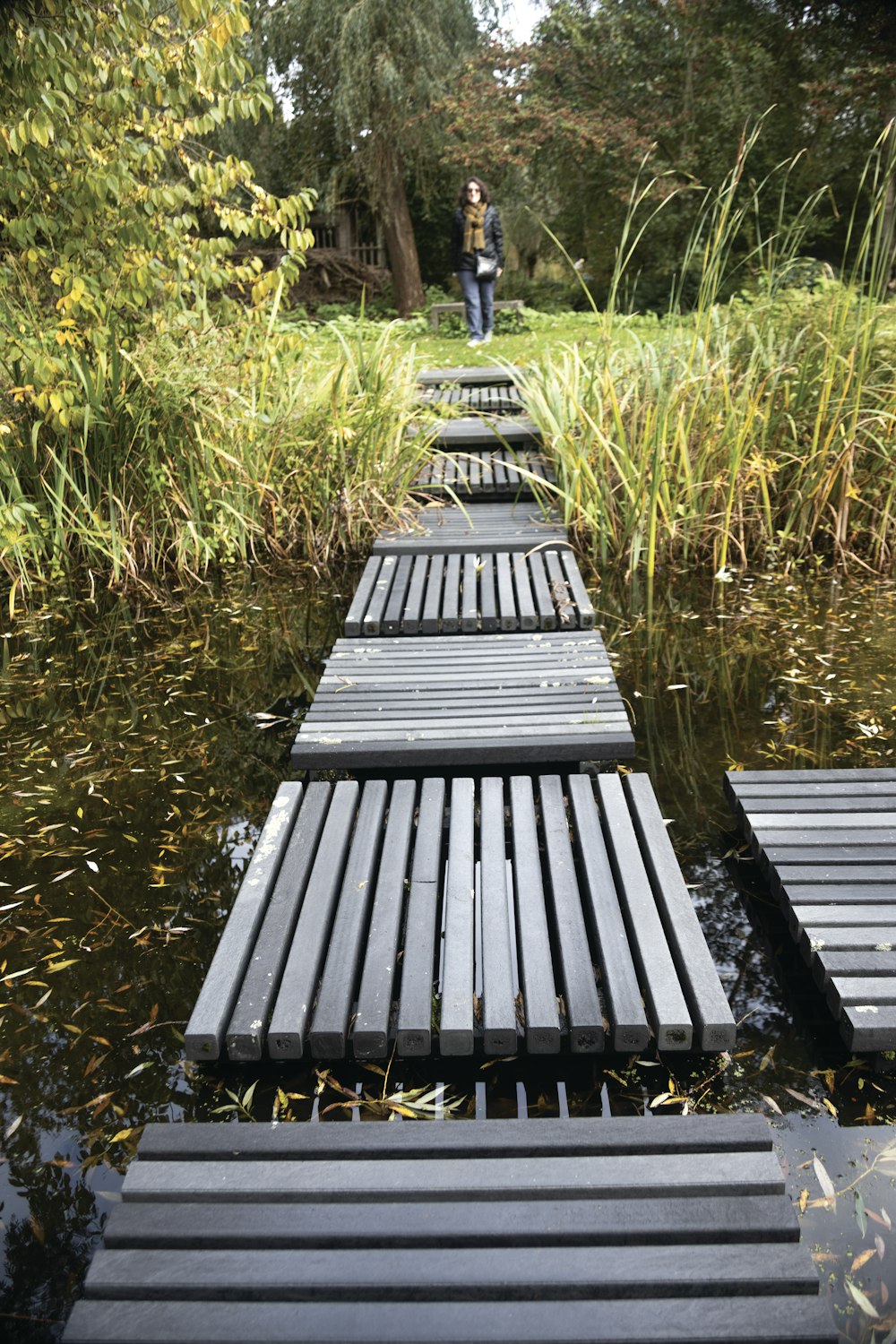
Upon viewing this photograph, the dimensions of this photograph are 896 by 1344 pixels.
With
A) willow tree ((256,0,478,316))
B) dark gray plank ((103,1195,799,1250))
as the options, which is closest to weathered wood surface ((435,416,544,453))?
dark gray plank ((103,1195,799,1250))

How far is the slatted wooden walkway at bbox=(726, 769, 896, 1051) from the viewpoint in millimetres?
1621

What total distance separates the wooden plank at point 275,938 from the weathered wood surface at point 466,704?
0.81 feet

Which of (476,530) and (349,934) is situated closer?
(349,934)

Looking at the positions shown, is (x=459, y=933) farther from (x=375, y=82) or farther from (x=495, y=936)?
(x=375, y=82)

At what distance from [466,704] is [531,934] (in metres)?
0.95

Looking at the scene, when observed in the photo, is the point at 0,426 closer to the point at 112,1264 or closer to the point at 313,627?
the point at 313,627

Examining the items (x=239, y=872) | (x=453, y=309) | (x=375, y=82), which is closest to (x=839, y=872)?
(x=239, y=872)

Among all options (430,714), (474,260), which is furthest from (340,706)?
(474,260)

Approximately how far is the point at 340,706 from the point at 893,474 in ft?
8.81

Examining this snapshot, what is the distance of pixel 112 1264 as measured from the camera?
3.89ft

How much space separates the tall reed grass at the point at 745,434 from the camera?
12.8 ft

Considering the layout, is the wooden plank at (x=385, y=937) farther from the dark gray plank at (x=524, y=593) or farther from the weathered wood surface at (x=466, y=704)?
the dark gray plank at (x=524, y=593)

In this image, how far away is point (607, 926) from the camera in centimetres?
175

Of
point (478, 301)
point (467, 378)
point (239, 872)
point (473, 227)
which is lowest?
point (239, 872)
